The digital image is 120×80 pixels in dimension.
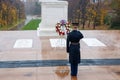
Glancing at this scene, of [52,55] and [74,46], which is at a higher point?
[74,46]

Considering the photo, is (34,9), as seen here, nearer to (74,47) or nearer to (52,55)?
(52,55)

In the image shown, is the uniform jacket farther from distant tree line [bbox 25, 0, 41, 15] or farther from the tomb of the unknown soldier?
distant tree line [bbox 25, 0, 41, 15]

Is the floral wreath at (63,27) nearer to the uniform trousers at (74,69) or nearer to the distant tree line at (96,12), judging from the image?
the uniform trousers at (74,69)

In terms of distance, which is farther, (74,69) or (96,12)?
(96,12)

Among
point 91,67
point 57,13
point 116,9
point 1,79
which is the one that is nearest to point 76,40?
point 91,67

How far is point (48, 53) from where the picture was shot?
10.1m

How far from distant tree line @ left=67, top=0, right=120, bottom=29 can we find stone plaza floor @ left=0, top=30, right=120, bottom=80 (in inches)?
462

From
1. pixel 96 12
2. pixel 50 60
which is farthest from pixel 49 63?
pixel 96 12

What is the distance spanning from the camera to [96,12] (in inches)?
1246

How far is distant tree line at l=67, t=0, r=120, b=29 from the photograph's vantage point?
25344 millimetres

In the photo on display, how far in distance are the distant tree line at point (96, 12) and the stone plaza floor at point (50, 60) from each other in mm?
11734

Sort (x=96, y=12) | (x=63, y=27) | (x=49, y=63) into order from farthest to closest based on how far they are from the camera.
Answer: (x=96, y=12) < (x=63, y=27) < (x=49, y=63)

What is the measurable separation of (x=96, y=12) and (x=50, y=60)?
23.1 metres

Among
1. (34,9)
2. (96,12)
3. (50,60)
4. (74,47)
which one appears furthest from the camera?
(34,9)
